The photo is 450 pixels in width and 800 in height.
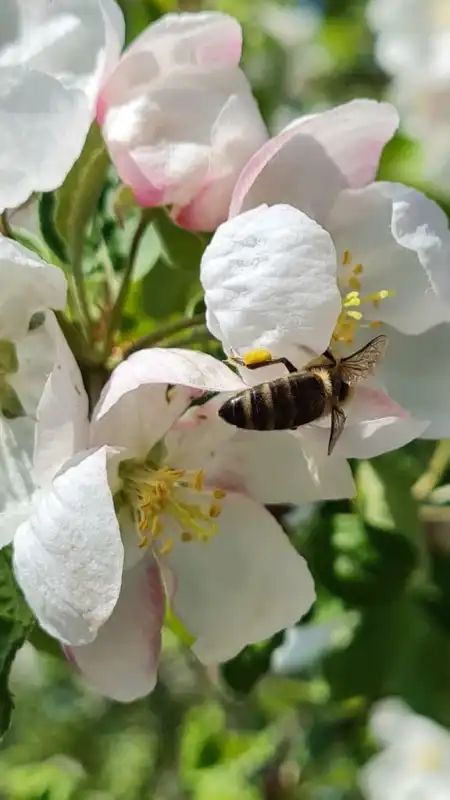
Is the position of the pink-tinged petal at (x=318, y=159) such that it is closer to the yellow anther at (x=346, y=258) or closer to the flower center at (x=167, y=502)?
the yellow anther at (x=346, y=258)

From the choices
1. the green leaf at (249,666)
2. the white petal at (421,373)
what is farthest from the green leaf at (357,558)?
the white petal at (421,373)

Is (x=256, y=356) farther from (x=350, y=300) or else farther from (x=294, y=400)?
(x=350, y=300)

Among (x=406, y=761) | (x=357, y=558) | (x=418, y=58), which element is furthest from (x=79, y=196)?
(x=406, y=761)

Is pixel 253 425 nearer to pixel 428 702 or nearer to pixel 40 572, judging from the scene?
pixel 40 572

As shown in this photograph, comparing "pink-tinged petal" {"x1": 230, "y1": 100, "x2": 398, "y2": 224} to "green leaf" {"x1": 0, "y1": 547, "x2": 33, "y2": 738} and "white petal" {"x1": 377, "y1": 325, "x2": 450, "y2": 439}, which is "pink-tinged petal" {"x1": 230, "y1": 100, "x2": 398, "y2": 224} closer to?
"white petal" {"x1": 377, "y1": 325, "x2": 450, "y2": 439}

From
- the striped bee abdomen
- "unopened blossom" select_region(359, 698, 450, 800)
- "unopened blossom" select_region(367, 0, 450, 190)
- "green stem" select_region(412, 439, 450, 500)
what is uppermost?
the striped bee abdomen

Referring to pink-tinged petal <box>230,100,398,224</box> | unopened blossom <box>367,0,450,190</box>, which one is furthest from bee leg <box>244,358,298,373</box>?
unopened blossom <box>367,0,450,190</box>
